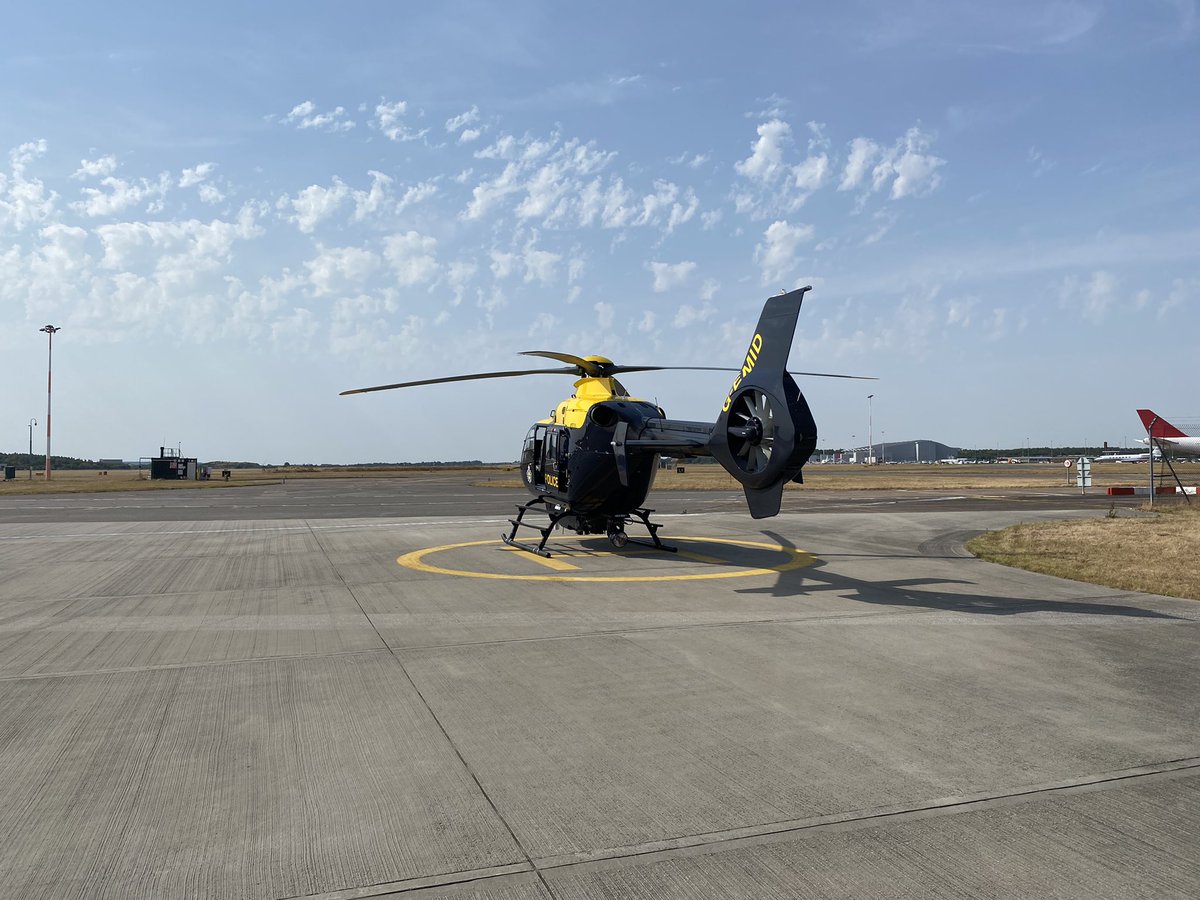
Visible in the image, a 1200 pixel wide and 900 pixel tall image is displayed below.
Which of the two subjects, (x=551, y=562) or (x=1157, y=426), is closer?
(x=551, y=562)

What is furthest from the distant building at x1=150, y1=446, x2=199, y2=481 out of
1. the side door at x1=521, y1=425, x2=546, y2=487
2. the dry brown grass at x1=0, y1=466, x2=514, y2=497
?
the side door at x1=521, y1=425, x2=546, y2=487

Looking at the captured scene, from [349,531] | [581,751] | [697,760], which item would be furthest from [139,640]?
[349,531]

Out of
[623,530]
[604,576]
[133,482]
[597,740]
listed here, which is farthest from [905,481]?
[133,482]

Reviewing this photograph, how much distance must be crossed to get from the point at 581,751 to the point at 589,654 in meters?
2.78

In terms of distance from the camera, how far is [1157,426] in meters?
31.9

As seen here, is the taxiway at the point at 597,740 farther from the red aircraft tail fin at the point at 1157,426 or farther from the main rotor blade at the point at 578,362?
the red aircraft tail fin at the point at 1157,426

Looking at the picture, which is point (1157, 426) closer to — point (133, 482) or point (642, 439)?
point (642, 439)

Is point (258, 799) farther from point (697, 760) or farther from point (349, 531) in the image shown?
point (349, 531)

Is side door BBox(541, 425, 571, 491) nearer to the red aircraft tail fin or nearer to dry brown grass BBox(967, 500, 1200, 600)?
dry brown grass BBox(967, 500, 1200, 600)

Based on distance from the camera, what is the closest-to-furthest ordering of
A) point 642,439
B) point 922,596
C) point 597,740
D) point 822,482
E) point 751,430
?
point 597,740 → point 751,430 → point 922,596 → point 642,439 → point 822,482

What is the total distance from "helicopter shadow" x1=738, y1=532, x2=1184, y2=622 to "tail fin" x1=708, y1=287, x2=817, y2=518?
1.87 meters

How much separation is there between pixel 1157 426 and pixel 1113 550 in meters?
18.9

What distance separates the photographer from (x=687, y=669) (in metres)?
7.76

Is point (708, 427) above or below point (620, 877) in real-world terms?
above
